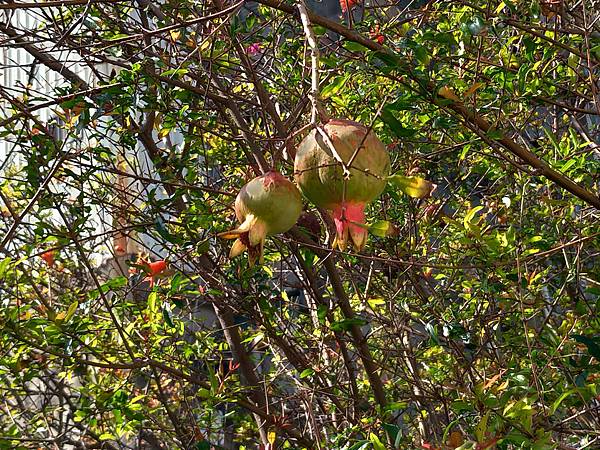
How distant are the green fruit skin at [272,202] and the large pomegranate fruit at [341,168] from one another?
25 mm

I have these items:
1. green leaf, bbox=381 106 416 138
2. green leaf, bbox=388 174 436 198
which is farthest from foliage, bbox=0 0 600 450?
green leaf, bbox=388 174 436 198

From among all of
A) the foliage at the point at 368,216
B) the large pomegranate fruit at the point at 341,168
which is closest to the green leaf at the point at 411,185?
the large pomegranate fruit at the point at 341,168

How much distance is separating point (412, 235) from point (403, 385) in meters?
0.67

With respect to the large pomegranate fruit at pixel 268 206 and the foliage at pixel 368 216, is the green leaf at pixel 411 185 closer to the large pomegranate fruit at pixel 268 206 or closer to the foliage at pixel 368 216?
the large pomegranate fruit at pixel 268 206

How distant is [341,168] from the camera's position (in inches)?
29.6

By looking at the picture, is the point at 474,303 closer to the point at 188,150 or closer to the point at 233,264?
the point at 233,264

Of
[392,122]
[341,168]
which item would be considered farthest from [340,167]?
[392,122]

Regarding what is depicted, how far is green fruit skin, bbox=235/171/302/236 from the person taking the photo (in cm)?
80

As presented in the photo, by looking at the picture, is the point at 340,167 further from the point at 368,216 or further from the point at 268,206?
the point at 368,216

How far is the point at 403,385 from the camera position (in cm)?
299

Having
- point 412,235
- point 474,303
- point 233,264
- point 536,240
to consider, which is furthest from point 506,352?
point 233,264

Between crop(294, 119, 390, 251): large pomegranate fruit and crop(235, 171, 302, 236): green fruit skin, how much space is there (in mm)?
25

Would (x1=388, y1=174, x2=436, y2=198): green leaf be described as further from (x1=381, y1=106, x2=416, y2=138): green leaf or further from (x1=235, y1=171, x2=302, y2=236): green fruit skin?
(x1=381, y1=106, x2=416, y2=138): green leaf

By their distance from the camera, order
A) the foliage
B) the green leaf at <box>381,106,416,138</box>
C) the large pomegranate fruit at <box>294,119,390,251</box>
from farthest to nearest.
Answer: the foliage, the green leaf at <box>381,106,416,138</box>, the large pomegranate fruit at <box>294,119,390,251</box>
